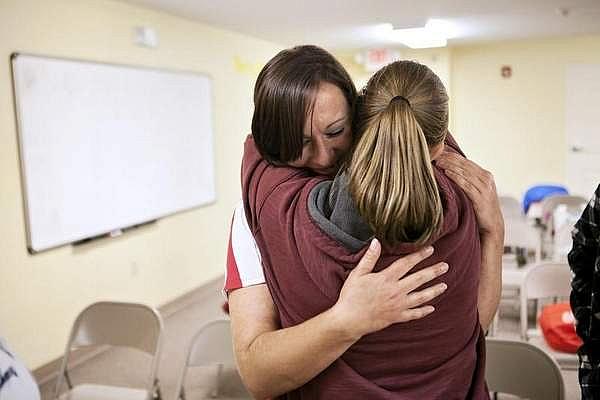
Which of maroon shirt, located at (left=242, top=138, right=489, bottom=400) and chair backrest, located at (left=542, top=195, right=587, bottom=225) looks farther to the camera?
chair backrest, located at (left=542, top=195, right=587, bottom=225)

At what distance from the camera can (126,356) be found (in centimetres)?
393

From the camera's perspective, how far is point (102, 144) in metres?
3.94

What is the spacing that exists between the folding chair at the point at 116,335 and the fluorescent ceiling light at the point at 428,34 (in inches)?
161

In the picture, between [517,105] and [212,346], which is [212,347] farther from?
[517,105]

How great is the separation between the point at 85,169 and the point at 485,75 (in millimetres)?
5913

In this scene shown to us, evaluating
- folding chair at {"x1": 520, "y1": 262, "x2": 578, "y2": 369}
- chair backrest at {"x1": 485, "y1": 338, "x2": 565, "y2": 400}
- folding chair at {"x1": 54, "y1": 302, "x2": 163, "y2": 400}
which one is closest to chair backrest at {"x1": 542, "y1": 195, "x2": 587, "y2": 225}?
folding chair at {"x1": 520, "y1": 262, "x2": 578, "y2": 369}

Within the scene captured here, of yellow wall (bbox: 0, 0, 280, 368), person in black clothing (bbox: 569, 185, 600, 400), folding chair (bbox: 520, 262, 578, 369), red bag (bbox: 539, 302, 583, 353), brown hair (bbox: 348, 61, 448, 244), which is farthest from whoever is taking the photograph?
yellow wall (bbox: 0, 0, 280, 368)

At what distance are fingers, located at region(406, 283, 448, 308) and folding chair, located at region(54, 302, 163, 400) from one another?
5.84 feet

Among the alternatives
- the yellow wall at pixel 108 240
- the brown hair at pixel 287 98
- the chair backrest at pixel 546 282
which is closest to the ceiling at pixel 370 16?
the yellow wall at pixel 108 240

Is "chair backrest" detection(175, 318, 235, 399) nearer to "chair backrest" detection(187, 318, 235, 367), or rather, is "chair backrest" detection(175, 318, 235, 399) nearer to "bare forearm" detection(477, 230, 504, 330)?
"chair backrest" detection(187, 318, 235, 367)

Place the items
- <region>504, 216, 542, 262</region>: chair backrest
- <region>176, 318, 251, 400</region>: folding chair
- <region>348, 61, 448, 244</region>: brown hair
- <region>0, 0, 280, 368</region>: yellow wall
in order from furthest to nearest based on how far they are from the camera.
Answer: <region>504, 216, 542, 262</region>: chair backrest, <region>0, 0, 280, 368</region>: yellow wall, <region>176, 318, 251, 400</region>: folding chair, <region>348, 61, 448, 244</region>: brown hair

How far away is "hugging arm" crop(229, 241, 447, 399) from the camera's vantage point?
863 millimetres

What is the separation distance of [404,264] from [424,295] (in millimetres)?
57

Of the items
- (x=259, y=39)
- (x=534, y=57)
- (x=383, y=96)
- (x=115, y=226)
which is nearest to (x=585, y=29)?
(x=534, y=57)
